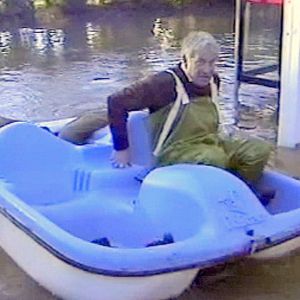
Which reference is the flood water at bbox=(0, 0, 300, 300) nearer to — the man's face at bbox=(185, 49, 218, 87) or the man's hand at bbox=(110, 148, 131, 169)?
the man's hand at bbox=(110, 148, 131, 169)

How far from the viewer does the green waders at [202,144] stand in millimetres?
3037

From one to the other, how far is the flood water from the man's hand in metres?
0.53

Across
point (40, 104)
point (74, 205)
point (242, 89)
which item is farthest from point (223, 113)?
point (74, 205)

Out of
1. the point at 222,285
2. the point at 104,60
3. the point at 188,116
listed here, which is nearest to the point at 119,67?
the point at 104,60

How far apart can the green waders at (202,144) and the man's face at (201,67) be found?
0.08 meters

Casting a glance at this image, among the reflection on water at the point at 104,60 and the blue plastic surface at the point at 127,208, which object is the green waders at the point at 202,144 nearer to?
the blue plastic surface at the point at 127,208

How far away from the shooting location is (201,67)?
3000 millimetres

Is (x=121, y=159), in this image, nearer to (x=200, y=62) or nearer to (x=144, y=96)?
(x=144, y=96)

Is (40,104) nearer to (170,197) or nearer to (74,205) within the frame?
(74,205)

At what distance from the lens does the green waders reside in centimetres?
304

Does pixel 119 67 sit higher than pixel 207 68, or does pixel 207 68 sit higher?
pixel 207 68

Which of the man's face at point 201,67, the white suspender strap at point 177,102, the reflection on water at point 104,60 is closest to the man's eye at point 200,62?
the man's face at point 201,67

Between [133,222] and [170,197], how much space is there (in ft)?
0.83

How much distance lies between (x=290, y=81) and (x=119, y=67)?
2544mm
